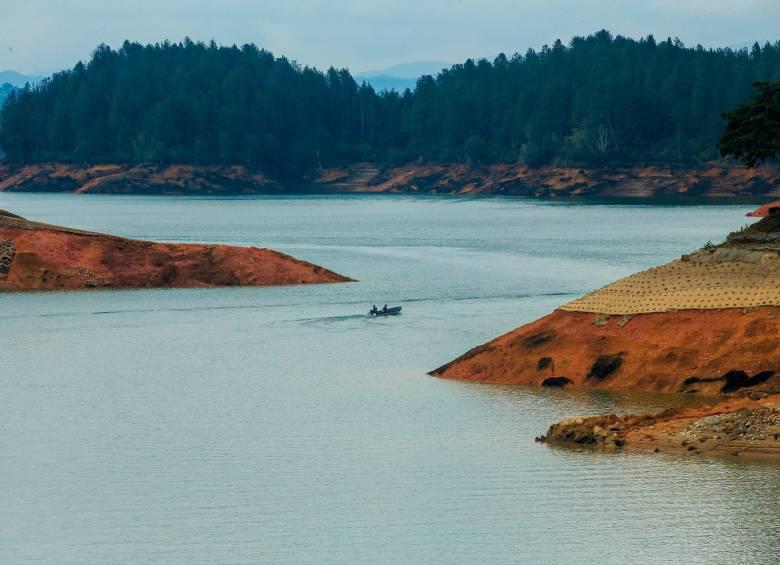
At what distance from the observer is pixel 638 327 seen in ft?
139

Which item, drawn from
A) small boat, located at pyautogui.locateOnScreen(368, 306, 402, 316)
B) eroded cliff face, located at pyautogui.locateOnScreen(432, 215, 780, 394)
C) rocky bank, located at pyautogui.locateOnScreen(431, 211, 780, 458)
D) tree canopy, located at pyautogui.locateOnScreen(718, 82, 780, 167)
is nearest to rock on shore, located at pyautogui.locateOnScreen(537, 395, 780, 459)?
rocky bank, located at pyautogui.locateOnScreen(431, 211, 780, 458)

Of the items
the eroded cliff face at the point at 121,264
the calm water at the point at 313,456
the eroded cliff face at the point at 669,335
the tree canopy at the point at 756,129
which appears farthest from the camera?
the eroded cliff face at the point at 121,264

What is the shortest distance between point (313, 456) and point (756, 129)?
2414 centimetres

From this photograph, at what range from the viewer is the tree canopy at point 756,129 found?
51.9 m

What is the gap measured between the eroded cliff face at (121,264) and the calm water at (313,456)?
22.2 feet

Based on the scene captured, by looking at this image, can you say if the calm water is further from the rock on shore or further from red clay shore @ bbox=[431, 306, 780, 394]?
red clay shore @ bbox=[431, 306, 780, 394]

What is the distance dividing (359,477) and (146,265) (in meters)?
51.8

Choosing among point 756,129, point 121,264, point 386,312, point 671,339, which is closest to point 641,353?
point 671,339

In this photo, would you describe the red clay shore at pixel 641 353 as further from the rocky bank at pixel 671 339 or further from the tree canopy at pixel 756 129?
the tree canopy at pixel 756 129

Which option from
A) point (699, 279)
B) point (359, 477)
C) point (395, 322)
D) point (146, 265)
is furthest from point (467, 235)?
point (359, 477)

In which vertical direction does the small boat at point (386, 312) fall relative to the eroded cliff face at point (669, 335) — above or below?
below

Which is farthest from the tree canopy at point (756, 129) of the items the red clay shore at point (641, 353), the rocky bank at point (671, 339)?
the red clay shore at point (641, 353)

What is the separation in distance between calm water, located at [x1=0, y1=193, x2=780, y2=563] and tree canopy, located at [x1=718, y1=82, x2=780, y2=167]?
447 inches

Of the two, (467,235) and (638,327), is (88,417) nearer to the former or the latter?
(638,327)
